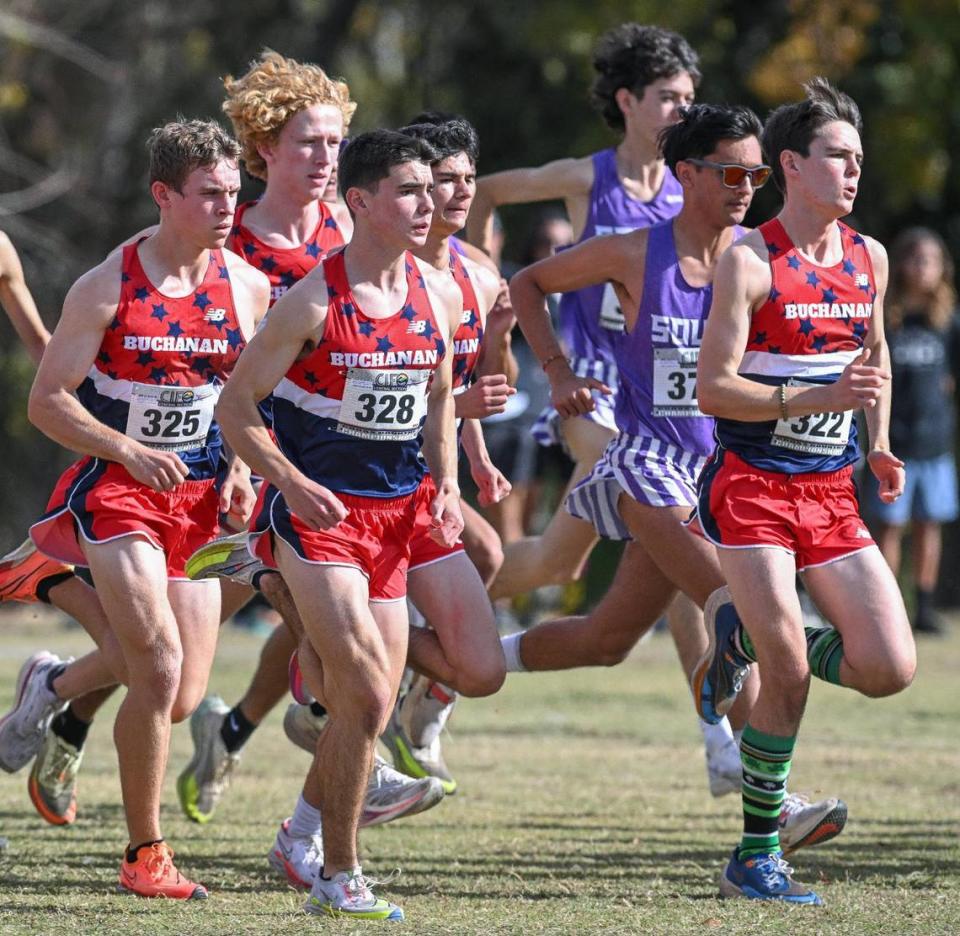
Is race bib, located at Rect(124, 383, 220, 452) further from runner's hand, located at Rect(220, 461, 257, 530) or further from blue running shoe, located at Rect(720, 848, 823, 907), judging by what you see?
blue running shoe, located at Rect(720, 848, 823, 907)

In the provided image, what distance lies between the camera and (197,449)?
18.3 ft

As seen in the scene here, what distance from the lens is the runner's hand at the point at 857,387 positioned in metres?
5.02

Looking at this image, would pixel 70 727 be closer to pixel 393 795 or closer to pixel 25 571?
pixel 25 571

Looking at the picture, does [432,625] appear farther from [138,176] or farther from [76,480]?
[138,176]

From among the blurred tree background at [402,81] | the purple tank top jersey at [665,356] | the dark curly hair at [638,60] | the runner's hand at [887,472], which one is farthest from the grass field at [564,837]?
the blurred tree background at [402,81]

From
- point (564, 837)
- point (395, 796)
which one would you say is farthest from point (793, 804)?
point (395, 796)

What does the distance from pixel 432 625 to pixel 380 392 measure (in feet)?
2.66

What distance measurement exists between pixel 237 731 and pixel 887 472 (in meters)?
2.63

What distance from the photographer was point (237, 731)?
22.7 ft

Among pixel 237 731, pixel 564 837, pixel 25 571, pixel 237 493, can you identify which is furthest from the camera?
pixel 237 731

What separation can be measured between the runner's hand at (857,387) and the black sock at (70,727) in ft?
9.65

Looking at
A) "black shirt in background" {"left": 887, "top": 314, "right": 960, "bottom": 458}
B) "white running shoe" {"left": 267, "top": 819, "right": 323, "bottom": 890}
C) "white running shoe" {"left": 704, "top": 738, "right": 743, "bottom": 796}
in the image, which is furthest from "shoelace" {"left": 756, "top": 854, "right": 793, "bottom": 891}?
"black shirt in background" {"left": 887, "top": 314, "right": 960, "bottom": 458}

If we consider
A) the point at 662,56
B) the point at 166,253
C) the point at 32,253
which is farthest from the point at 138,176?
the point at 166,253

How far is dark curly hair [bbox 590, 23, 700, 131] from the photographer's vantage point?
7.28m
